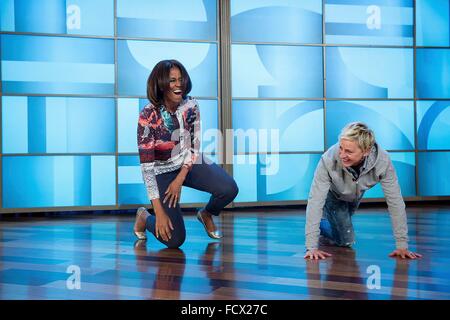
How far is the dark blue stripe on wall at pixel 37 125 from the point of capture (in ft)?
14.3

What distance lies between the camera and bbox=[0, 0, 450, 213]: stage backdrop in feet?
14.3

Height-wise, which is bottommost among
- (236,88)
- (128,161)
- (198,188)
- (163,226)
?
(163,226)

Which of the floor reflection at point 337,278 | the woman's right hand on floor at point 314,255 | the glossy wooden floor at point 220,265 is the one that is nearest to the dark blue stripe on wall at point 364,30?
the glossy wooden floor at point 220,265

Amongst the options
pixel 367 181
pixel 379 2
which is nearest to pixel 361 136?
pixel 367 181

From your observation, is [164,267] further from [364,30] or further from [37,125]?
[364,30]

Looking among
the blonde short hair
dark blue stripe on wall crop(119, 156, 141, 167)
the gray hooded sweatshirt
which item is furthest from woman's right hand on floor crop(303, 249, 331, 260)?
dark blue stripe on wall crop(119, 156, 141, 167)

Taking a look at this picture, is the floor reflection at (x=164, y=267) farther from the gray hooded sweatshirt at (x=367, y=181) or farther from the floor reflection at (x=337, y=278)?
the gray hooded sweatshirt at (x=367, y=181)

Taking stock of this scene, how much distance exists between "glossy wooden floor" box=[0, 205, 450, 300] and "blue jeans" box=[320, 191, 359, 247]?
80 mm

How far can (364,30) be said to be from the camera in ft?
16.1

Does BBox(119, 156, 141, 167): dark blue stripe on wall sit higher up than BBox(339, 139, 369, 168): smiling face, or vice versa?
BBox(339, 139, 369, 168): smiling face

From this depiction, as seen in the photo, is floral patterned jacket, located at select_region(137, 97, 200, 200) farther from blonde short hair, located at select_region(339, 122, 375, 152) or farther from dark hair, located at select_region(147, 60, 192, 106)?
blonde short hair, located at select_region(339, 122, 375, 152)

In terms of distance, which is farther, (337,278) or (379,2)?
(379,2)

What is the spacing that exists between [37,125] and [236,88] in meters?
1.73
